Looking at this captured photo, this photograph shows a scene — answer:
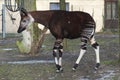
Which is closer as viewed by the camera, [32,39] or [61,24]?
[61,24]

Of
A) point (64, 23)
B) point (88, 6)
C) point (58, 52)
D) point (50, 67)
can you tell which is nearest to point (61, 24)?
point (64, 23)

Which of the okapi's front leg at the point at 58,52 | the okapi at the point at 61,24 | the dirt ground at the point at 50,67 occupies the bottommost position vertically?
the dirt ground at the point at 50,67

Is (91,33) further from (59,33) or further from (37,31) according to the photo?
(37,31)

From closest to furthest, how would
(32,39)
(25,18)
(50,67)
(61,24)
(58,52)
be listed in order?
(25,18), (61,24), (58,52), (50,67), (32,39)

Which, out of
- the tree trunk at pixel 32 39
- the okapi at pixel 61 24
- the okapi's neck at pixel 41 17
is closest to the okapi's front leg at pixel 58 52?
the okapi at pixel 61 24

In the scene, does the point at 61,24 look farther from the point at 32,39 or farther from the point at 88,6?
the point at 88,6

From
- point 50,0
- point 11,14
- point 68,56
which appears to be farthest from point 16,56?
point 50,0

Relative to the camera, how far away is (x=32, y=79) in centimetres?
1070

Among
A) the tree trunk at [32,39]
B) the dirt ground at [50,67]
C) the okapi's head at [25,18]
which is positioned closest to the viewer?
the dirt ground at [50,67]

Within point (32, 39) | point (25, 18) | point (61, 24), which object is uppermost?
point (25, 18)

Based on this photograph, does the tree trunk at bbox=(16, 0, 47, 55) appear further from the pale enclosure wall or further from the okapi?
the pale enclosure wall

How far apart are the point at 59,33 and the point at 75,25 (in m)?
0.50

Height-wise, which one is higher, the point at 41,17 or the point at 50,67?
the point at 41,17

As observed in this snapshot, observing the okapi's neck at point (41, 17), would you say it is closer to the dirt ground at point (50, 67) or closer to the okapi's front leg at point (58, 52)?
the okapi's front leg at point (58, 52)
